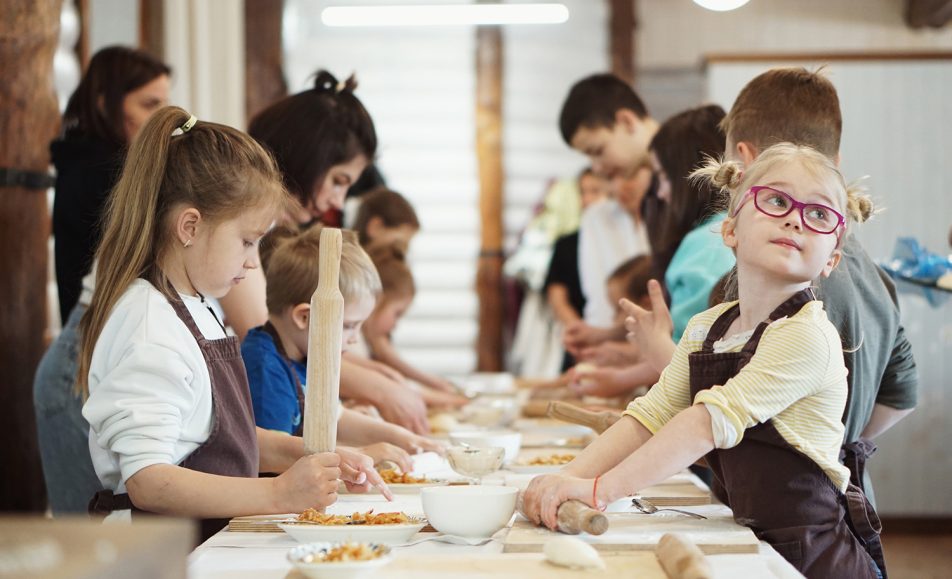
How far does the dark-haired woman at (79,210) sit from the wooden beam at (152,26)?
2152 millimetres

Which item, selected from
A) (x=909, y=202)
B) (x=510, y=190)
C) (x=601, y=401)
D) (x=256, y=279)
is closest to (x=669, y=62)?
(x=510, y=190)

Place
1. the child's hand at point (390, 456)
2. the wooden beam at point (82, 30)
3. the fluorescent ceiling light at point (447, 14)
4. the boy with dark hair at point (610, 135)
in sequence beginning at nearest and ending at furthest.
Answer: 1. the child's hand at point (390, 456)
2. the boy with dark hair at point (610, 135)
3. the wooden beam at point (82, 30)
4. the fluorescent ceiling light at point (447, 14)

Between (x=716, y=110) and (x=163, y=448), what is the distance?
1.80m

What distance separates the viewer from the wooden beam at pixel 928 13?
5996 mm

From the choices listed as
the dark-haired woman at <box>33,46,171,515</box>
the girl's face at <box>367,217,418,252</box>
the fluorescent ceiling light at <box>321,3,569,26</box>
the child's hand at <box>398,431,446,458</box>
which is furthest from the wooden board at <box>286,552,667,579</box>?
the fluorescent ceiling light at <box>321,3,569,26</box>

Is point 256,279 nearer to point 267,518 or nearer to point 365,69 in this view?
point 267,518

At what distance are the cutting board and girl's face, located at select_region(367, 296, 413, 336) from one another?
2292 mm

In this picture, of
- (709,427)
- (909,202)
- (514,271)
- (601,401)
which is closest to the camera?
(709,427)

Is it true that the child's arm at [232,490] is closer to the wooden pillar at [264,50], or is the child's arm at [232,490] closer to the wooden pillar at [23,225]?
the wooden pillar at [23,225]

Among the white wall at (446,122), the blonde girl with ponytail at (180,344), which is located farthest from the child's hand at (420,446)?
the white wall at (446,122)

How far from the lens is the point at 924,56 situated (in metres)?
5.63

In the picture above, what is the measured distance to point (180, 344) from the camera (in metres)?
1.65

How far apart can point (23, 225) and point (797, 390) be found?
2329 mm

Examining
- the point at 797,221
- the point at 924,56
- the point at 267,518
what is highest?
the point at 924,56
